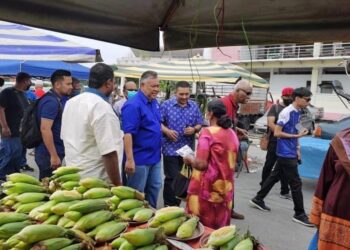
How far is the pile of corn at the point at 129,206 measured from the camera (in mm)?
2023

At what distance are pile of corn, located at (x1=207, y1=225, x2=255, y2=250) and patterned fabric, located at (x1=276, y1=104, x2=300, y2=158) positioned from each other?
3.41 m

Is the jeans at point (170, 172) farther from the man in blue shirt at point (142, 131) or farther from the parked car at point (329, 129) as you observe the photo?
the parked car at point (329, 129)

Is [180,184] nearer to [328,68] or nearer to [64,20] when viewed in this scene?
[64,20]

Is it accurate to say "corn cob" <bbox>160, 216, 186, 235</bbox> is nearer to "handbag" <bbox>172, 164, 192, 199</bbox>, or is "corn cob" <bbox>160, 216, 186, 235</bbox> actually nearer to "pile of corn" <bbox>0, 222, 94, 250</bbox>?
"pile of corn" <bbox>0, 222, 94, 250</bbox>

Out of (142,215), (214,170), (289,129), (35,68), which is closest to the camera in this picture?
(142,215)

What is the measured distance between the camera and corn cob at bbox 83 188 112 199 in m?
2.14

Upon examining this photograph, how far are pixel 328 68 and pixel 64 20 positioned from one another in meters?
26.4

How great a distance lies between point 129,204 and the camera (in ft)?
7.00

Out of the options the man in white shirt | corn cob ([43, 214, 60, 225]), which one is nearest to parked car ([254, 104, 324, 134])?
the man in white shirt

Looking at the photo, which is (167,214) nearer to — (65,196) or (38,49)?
(65,196)

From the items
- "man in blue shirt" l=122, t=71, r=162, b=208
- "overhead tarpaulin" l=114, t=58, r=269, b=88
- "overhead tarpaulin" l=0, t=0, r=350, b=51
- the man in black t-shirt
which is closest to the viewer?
"overhead tarpaulin" l=0, t=0, r=350, b=51

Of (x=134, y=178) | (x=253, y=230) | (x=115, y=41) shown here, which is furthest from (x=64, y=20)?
(x=253, y=230)

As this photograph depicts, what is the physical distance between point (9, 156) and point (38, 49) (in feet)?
5.42

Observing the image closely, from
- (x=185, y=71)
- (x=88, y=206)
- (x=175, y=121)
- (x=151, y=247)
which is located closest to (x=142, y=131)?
(x=175, y=121)
